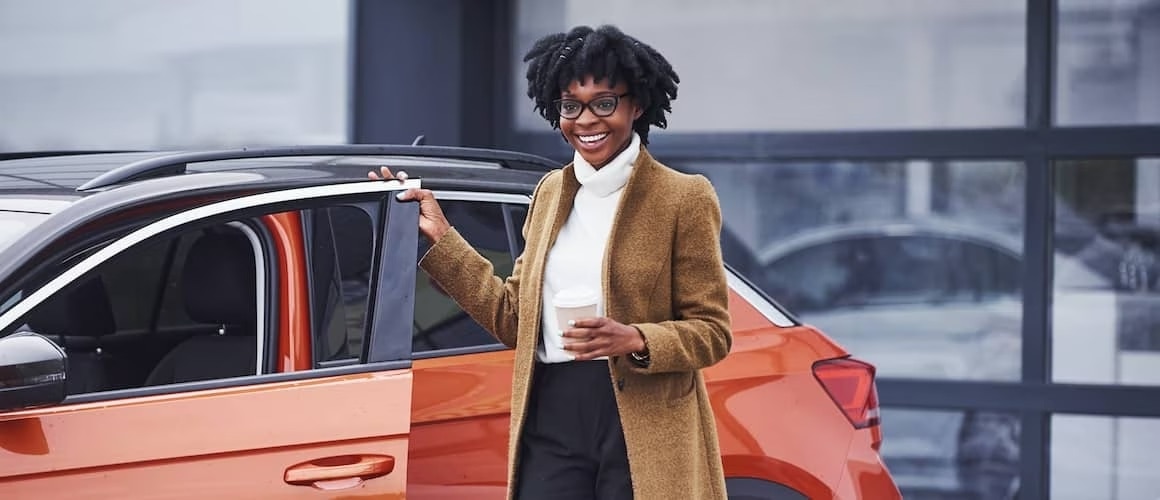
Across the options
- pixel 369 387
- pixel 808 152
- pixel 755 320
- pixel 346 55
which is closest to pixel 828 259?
pixel 808 152

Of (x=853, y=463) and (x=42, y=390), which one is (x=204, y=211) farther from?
(x=853, y=463)

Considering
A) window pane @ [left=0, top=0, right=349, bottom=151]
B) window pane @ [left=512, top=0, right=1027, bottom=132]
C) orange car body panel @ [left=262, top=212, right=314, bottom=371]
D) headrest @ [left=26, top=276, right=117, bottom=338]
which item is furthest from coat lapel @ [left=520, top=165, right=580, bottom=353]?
window pane @ [left=0, top=0, right=349, bottom=151]

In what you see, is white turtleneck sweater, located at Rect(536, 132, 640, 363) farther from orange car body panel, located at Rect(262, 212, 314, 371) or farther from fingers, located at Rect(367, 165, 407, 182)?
orange car body panel, located at Rect(262, 212, 314, 371)

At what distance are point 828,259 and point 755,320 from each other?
10.7ft

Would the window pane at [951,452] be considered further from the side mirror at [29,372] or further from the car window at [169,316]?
the side mirror at [29,372]

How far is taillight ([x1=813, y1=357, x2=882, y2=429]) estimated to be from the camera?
3953mm

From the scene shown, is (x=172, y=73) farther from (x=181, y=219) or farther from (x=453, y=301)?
(x=181, y=219)

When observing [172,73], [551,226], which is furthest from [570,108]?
[172,73]

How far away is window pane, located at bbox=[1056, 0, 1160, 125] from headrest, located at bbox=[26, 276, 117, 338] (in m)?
4.39

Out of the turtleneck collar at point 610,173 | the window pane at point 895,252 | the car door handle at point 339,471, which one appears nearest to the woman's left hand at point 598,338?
the turtleneck collar at point 610,173

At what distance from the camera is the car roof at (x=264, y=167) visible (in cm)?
323

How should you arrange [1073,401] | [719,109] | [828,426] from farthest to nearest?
[719,109] → [1073,401] → [828,426]

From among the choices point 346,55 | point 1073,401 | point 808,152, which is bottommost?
point 1073,401

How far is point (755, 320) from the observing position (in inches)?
156
